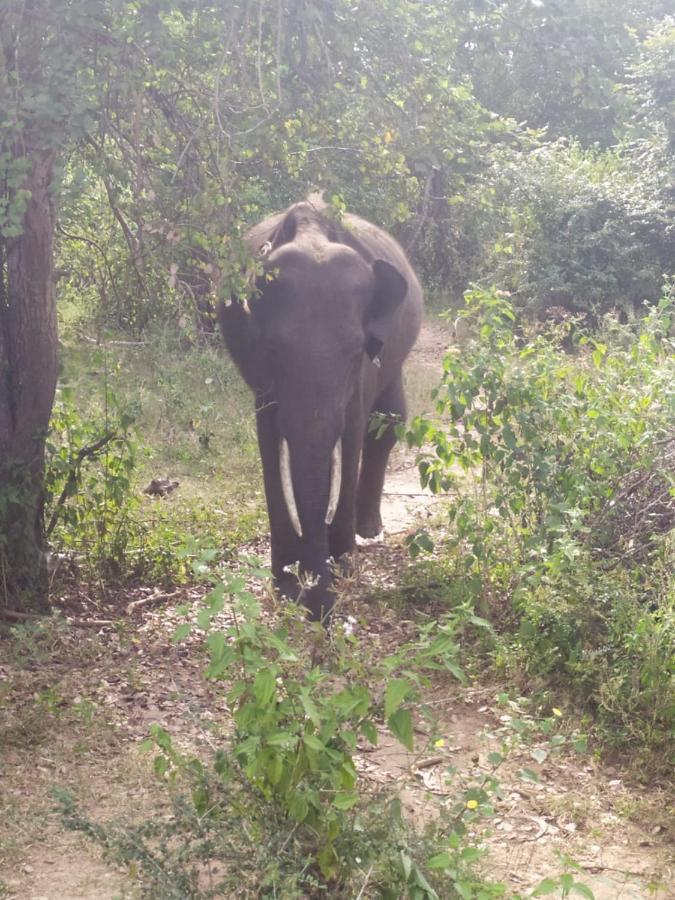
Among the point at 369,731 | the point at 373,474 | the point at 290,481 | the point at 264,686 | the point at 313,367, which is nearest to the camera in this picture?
the point at 264,686

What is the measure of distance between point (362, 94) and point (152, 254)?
135 cm

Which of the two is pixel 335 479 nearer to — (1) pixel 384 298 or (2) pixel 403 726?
(1) pixel 384 298

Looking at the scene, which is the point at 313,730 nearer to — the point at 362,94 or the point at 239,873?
the point at 239,873

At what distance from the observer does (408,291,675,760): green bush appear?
4922mm

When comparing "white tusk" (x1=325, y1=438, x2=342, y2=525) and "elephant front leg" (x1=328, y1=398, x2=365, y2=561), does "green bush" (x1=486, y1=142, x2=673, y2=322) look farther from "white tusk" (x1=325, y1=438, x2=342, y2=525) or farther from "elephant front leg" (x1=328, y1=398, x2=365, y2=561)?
"white tusk" (x1=325, y1=438, x2=342, y2=525)

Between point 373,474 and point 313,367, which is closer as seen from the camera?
point 313,367

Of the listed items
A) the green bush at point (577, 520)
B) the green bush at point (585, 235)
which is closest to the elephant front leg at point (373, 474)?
the green bush at point (577, 520)

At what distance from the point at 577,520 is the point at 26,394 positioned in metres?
2.96

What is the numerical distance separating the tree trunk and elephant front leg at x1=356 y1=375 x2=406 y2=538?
9.08ft

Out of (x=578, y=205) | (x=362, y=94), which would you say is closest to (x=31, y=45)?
(x=362, y=94)

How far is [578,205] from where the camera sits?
608 inches

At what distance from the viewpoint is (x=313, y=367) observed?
5.75 metres

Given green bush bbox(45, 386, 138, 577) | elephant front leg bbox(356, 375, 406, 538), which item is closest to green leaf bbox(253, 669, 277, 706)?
green bush bbox(45, 386, 138, 577)

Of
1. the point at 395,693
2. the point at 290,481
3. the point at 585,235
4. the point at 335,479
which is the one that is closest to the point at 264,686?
the point at 395,693
